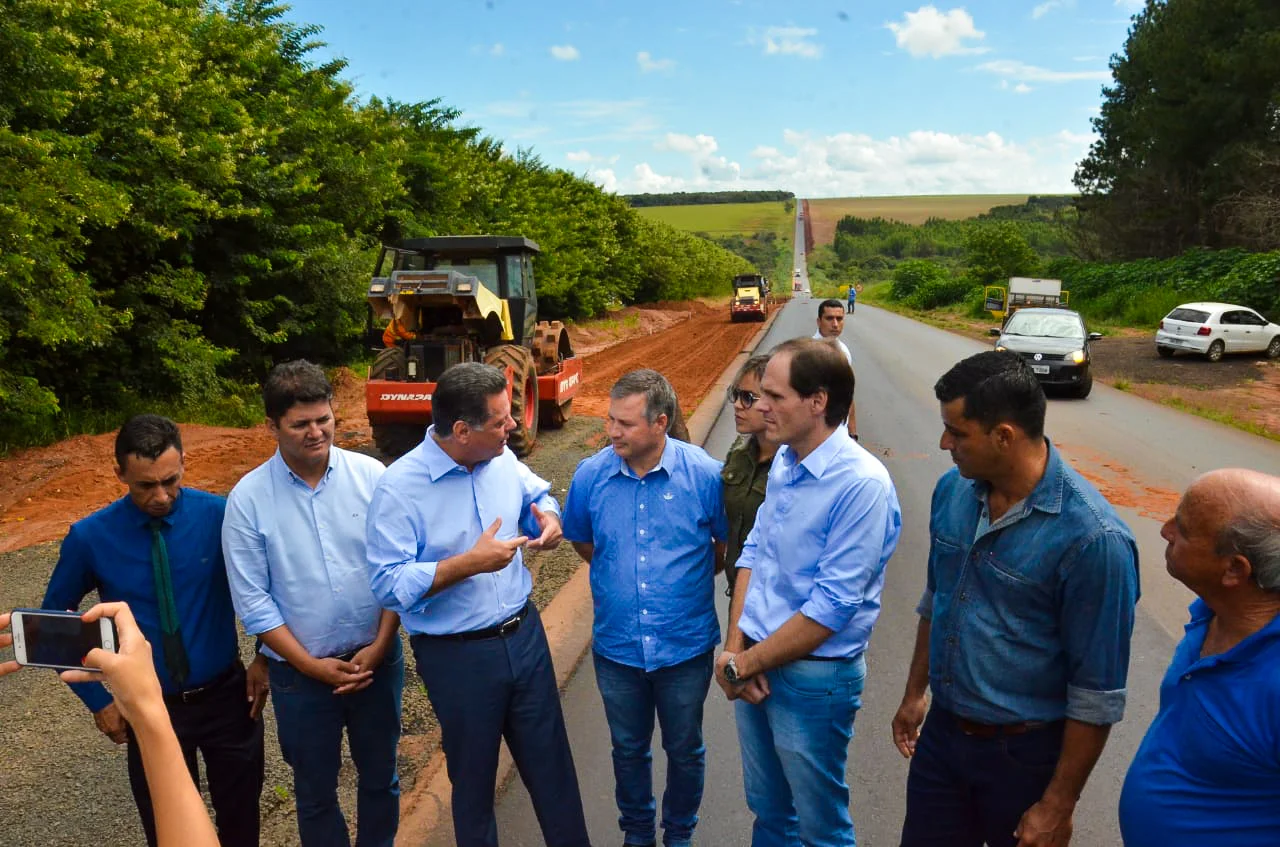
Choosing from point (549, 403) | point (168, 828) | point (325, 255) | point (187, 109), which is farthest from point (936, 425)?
point (168, 828)

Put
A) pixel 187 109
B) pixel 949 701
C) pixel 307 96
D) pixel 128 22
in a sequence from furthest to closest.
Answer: pixel 307 96, pixel 187 109, pixel 128 22, pixel 949 701

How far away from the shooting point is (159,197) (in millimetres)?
10484

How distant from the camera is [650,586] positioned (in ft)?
9.85

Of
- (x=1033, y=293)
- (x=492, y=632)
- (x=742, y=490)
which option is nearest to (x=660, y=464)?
(x=742, y=490)

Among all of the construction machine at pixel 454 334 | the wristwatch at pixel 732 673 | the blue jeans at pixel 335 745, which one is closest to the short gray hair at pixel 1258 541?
the wristwatch at pixel 732 673

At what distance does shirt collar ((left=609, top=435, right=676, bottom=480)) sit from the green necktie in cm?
153

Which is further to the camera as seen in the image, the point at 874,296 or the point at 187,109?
the point at 874,296

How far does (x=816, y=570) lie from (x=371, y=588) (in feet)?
4.91

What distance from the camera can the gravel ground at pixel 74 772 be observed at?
336 cm

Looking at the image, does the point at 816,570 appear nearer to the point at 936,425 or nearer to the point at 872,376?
the point at 936,425

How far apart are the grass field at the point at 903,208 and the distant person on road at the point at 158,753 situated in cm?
13373

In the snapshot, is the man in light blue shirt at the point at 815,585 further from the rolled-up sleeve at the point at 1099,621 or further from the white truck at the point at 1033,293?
the white truck at the point at 1033,293

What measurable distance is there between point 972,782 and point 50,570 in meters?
6.94

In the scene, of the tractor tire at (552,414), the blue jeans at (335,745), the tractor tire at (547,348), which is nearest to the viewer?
the blue jeans at (335,745)
